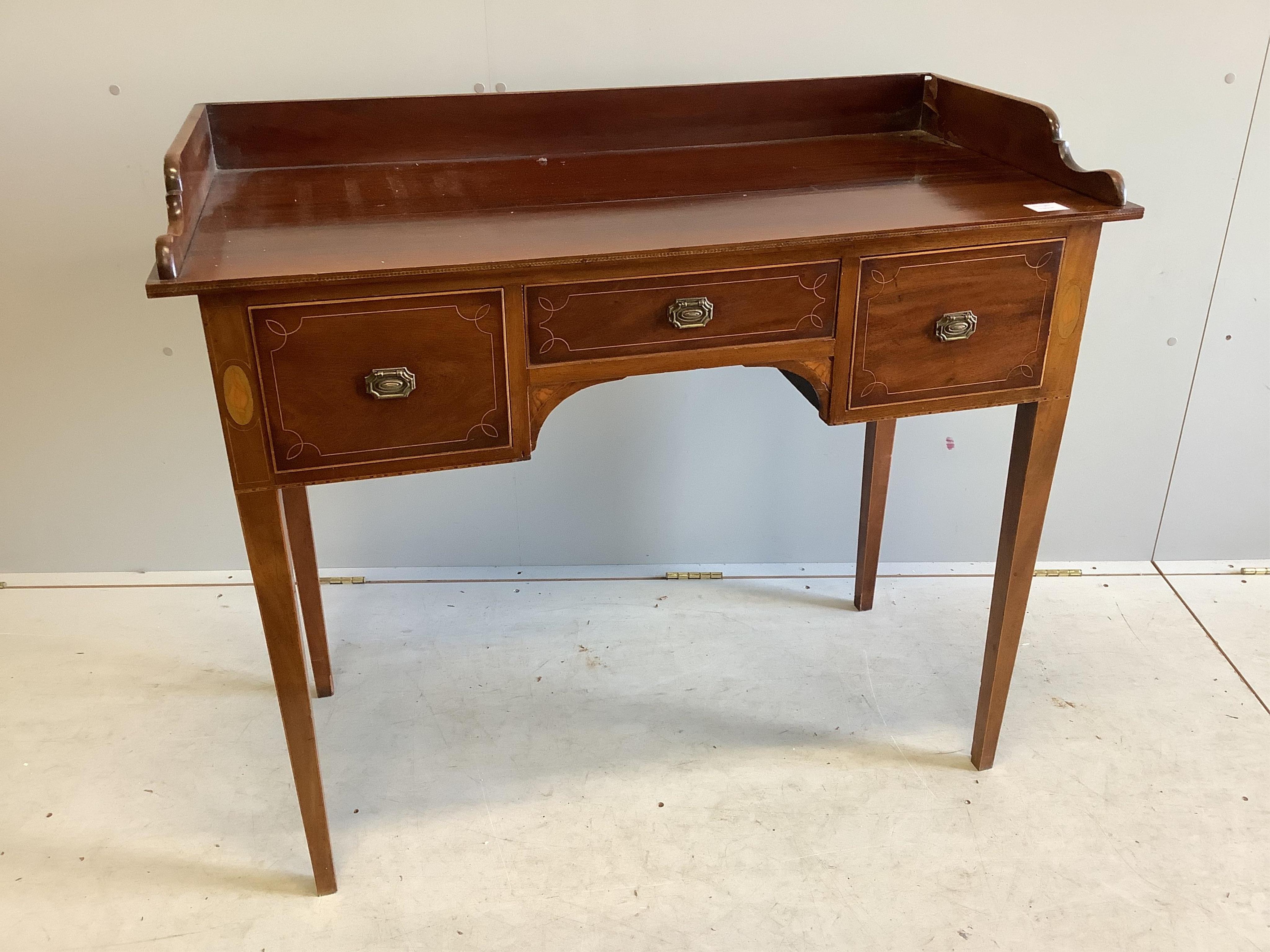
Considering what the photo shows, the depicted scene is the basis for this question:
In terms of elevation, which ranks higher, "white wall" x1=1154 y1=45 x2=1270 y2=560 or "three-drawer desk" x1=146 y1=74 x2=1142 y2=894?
"three-drawer desk" x1=146 y1=74 x2=1142 y2=894

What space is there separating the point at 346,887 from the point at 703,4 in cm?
170

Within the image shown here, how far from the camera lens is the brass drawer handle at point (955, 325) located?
156 centimetres

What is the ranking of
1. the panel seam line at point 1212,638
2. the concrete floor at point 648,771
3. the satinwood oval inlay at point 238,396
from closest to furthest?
1. the satinwood oval inlay at point 238,396
2. the concrete floor at point 648,771
3. the panel seam line at point 1212,638

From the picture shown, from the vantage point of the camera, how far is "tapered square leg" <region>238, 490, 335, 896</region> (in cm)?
147

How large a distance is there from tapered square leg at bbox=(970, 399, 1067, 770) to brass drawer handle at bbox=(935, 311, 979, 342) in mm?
203

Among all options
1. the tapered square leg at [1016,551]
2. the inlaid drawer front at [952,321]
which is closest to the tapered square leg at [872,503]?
the tapered square leg at [1016,551]

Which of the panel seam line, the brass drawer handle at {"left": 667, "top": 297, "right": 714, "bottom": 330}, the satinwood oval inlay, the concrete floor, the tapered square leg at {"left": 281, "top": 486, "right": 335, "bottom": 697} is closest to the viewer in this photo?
the satinwood oval inlay

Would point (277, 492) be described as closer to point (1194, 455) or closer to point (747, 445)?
point (747, 445)

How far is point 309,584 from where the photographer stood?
2059 mm

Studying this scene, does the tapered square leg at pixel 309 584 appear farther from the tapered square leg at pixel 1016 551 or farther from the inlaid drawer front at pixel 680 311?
the tapered square leg at pixel 1016 551

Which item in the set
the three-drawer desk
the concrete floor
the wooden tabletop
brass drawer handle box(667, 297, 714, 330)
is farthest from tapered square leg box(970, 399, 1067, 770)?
brass drawer handle box(667, 297, 714, 330)

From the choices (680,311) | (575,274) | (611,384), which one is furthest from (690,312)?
(611,384)

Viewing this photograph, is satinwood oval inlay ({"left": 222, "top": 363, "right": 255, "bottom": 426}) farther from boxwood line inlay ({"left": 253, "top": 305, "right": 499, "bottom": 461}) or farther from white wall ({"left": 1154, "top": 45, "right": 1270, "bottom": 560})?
white wall ({"left": 1154, "top": 45, "right": 1270, "bottom": 560})

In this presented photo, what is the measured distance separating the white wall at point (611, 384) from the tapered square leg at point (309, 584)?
391 mm
